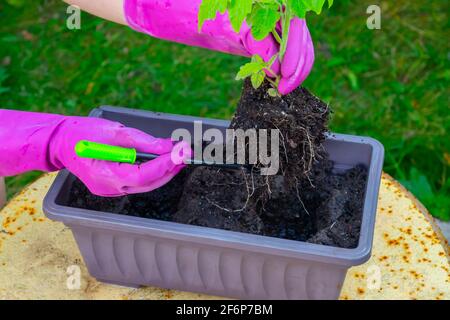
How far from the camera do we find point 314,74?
2.66 metres

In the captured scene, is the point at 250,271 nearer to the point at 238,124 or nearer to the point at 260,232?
the point at 260,232

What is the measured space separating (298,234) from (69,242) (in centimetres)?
51

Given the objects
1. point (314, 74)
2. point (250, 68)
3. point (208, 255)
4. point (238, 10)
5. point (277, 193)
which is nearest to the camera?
point (238, 10)

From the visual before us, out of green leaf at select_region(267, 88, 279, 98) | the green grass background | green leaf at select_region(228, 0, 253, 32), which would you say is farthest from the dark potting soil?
the green grass background

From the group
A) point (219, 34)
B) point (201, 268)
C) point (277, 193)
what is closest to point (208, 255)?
point (201, 268)

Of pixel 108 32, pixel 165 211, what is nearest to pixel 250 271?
pixel 165 211

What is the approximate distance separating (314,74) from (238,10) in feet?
4.91

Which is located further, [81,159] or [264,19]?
[81,159]

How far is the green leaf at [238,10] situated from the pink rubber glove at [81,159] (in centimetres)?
32

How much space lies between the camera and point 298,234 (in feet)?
4.95

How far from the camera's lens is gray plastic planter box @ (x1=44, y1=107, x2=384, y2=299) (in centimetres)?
134

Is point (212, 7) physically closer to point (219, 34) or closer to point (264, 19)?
point (264, 19)

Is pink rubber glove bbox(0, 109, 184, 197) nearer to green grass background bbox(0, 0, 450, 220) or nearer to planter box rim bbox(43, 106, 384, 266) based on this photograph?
planter box rim bbox(43, 106, 384, 266)

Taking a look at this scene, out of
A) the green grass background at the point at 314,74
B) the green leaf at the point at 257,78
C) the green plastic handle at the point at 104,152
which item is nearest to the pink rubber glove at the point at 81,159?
the green plastic handle at the point at 104,152
